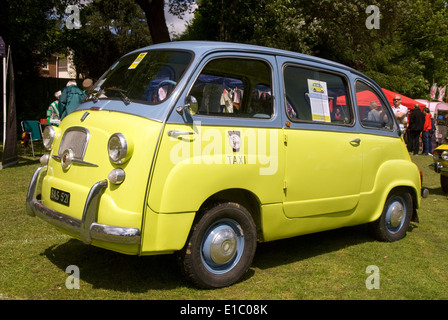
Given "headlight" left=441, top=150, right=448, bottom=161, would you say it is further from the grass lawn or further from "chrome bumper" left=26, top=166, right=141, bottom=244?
Answer: "chrome bumper" left=26, top=166, right=141, bottom=244

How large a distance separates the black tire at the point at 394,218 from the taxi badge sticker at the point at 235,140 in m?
2.64

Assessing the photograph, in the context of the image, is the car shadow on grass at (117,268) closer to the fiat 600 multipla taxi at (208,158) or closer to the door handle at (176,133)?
the fiat 600 multipla taxi at (208,158)

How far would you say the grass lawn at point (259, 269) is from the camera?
4152 millimetres

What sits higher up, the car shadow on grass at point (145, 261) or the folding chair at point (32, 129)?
the folding chair at point (32, 129)

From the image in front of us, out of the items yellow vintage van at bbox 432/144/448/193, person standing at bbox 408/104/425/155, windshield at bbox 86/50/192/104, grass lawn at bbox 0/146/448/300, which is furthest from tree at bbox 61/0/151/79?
windshield at bbox 86/50/192/104

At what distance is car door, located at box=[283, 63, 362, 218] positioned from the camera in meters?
4.79

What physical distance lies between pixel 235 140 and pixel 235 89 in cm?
80

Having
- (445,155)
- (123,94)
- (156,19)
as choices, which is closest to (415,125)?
(445,155)

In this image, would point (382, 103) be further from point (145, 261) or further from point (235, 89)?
point (145, 261)

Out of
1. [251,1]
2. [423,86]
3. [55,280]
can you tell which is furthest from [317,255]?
[423,86]

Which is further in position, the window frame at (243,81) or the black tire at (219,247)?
the window frame at (243,81)

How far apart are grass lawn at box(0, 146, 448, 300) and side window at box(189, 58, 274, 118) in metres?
1.57

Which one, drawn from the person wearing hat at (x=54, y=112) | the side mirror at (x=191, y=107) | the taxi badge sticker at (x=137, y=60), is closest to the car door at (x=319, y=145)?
the side mirror at (x=191, y=107)

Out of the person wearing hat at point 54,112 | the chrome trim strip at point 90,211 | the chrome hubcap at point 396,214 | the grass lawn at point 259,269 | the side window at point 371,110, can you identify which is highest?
the side window at point 371,110
